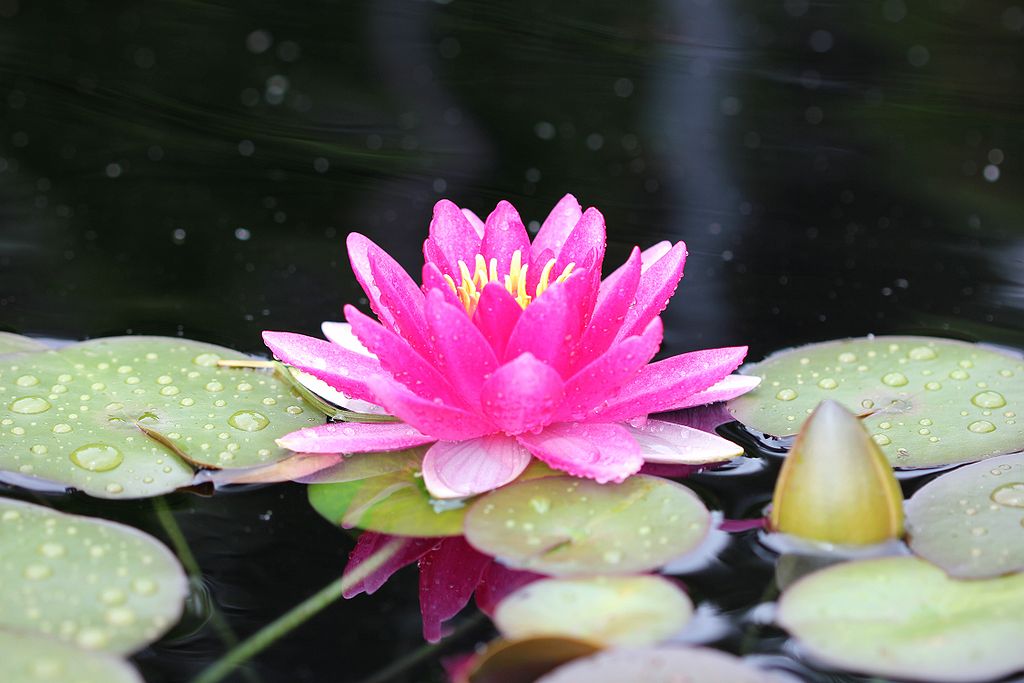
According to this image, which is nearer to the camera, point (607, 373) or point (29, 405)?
point (607, 373)

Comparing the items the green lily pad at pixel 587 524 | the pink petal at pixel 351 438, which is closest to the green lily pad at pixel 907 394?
the green lily pad at pixel 587 524

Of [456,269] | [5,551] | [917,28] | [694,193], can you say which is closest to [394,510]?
[456,269]

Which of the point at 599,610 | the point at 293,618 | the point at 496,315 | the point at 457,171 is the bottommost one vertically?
the point at 293,618

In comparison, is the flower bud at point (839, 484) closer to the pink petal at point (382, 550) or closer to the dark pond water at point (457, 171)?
the dark pond water at point (457, 171)

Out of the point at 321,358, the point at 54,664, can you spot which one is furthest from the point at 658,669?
the point at 321,358

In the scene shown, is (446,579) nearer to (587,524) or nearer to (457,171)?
(587,524)
